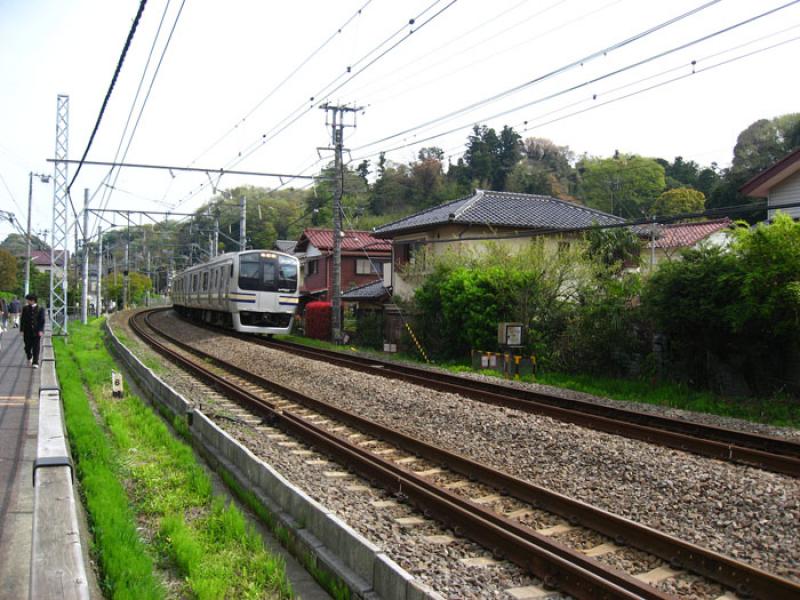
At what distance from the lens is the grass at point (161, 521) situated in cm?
452

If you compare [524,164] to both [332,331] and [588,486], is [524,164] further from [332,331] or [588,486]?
[588,486]

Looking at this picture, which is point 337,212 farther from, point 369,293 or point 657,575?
point 657,575

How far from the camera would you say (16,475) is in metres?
7.10

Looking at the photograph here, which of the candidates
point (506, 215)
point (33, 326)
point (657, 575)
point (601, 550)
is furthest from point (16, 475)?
point (506, 215)

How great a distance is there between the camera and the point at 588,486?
6352 mm

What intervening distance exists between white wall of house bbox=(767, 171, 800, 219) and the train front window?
587 inches

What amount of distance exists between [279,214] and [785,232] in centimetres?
6070

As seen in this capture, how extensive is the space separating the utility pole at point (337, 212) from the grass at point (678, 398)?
8237 millimetres

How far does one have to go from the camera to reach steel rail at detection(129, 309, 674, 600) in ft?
13.4

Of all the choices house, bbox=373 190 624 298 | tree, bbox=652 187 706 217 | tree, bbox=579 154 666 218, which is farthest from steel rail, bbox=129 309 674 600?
tree, bbox=579 154 666 218

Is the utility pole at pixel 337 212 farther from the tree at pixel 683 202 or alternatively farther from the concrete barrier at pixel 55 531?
the tree at pixel 683 202

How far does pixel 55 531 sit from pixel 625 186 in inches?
2010

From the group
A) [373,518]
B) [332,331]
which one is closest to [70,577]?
[373,518]

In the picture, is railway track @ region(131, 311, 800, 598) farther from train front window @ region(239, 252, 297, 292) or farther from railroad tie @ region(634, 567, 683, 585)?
train front window @ region(239, 252, 297, 292)
